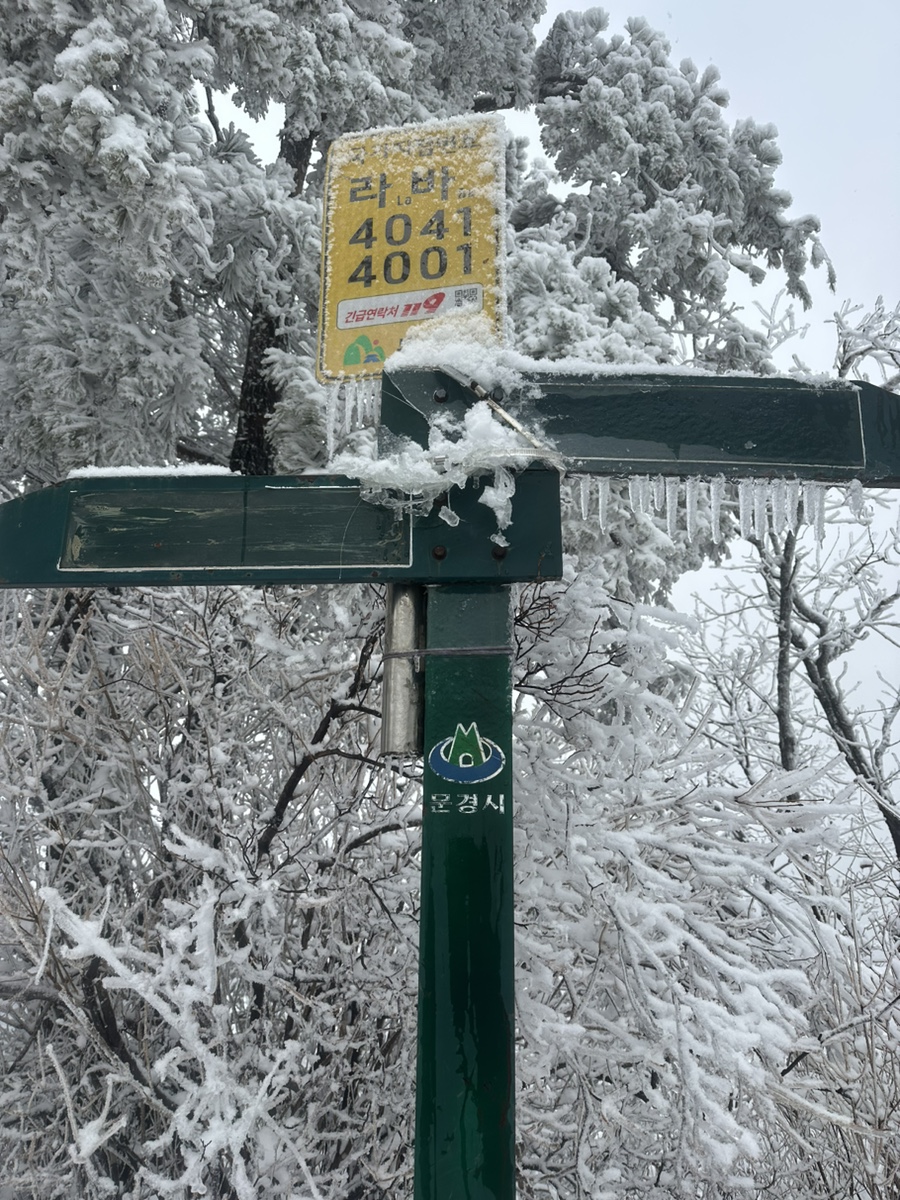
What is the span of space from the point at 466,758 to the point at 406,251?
1408 millimetres

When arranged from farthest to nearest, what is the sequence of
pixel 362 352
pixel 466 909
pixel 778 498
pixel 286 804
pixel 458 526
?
pixel 286 804 → pixel 362 352 → pixel 778 498 → pixel 458 526 → pixel 466 909

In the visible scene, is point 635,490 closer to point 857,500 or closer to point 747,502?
point 747,502

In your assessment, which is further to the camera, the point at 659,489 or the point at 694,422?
the point at 659,489

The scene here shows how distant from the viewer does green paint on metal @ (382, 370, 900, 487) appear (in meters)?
2.13

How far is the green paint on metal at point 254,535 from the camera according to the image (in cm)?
206

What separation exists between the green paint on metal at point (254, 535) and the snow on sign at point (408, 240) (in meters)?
0.46

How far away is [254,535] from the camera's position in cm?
216

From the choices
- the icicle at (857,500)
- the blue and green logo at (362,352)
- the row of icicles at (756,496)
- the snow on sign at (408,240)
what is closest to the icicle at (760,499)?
the row of icicles at (756,496)

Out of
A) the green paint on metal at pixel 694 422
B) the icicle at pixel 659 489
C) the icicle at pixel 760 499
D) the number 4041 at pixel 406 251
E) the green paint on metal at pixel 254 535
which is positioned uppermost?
the number 4041 at pixel 406 251

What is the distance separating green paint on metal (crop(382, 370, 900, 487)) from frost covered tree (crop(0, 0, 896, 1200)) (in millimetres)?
1285

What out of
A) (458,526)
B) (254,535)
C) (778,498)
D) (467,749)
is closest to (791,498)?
(778,498)

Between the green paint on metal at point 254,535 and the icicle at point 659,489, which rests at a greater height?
the icicle at point 659,489

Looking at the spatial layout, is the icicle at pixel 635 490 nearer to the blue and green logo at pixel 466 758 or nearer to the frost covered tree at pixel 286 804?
the blue and green logo at pixel 466 758

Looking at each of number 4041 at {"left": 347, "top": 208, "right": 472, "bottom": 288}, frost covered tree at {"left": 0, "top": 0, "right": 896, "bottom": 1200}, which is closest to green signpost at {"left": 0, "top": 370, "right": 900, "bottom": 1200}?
number 4041 at {"left": 347, "top": 208, "right": 472, "bottom": 288}
